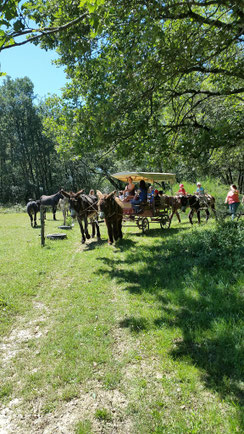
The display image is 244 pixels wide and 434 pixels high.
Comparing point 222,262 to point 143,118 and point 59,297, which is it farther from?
point 143,118

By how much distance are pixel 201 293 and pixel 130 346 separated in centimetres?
203

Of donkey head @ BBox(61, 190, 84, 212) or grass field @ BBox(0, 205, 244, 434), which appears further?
donkey head @ BBox(61, 190, 84, 212)

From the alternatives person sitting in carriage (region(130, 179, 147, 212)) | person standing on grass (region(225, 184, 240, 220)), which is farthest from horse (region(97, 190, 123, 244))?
person standing on grass (region(225, 184, 240, 220))

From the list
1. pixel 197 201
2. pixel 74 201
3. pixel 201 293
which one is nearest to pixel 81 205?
pixel 74 201

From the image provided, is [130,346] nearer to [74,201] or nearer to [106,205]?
[106,205]

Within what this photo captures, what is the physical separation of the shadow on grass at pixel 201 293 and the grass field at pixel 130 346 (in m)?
0.02

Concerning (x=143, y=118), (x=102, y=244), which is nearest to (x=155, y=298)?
(x=143, y=118)

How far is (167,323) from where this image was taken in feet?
15.1

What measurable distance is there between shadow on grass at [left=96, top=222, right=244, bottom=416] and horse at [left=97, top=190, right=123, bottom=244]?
1.96 m

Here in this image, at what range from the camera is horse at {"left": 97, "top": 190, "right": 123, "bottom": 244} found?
1033cm

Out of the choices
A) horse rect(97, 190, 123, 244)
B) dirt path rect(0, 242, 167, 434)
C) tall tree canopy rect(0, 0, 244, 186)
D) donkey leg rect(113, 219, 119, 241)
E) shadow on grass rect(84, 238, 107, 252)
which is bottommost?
dirt path rect(0, 242, 167, 434)

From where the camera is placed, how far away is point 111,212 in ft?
35.6

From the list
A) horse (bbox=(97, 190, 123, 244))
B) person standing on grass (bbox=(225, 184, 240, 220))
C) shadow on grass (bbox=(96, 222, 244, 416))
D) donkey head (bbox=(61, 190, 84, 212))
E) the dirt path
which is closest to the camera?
the dirt path

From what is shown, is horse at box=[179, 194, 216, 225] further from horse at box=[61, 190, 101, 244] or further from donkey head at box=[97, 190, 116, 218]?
horse at box=[61, 190, 101, 244]
